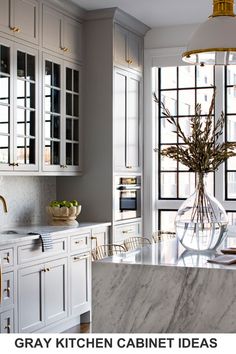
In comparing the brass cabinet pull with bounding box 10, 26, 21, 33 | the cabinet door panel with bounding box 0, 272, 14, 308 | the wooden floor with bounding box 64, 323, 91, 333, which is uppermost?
the brass cabinet pull with bounding box 10, 26, 21, 33

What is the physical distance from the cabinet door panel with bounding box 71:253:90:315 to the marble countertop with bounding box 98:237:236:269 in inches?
81.1

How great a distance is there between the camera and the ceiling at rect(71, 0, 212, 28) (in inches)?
224

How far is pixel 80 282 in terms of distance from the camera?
5477 millimetres

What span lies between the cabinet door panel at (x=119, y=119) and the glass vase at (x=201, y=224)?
293 cm

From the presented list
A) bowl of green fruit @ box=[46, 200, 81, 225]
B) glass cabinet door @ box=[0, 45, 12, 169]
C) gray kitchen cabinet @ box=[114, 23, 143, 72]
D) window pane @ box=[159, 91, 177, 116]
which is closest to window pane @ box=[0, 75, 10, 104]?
glass cabinet door @ box=[0, 45, 12, 169]

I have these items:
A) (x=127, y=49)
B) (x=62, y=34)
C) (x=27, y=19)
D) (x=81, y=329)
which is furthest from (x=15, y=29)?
(x=81, y=329)

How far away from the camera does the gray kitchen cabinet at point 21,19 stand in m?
4.79

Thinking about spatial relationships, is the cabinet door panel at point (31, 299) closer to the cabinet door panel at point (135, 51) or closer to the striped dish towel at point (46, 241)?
the striped dish towel at point (46, 241)

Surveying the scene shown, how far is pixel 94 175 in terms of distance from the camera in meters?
6.07

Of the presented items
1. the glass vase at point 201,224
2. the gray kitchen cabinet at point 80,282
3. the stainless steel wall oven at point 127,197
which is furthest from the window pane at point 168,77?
the glass vase at point 201,224

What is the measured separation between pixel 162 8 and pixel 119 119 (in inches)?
45.0

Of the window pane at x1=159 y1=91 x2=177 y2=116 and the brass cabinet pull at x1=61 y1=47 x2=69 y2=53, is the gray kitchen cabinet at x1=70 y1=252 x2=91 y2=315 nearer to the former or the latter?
the brass cabinet pull at x1=61 y1=47 x2=69 y2=53
